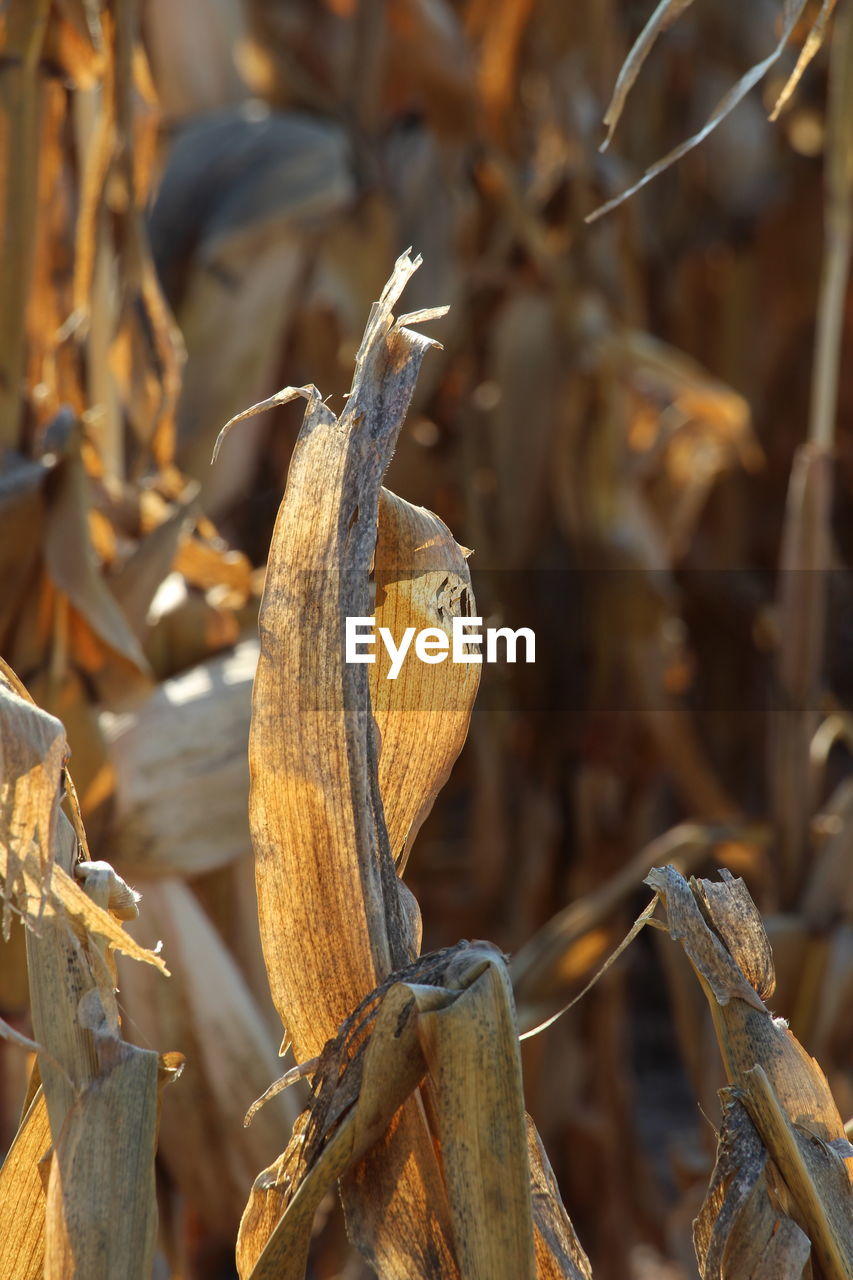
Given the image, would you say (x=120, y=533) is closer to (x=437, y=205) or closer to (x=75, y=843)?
(x=75, y=843)

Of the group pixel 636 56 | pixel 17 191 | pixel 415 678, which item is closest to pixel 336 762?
pixel 415 678

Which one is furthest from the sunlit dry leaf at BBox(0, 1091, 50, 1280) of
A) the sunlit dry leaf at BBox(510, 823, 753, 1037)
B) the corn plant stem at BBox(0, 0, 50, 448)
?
the sunlit dry leaf at BBox(510, 823, 753, 1037)

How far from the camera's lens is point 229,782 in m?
0.39

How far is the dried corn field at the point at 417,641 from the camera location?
0.65ft

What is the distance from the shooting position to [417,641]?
8.6 inches

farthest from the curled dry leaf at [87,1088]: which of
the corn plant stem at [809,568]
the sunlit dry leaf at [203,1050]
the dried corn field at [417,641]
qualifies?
the corn plant stem at [809,568]

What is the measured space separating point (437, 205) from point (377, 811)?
0.63 m

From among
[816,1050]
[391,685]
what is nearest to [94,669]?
[391,685]

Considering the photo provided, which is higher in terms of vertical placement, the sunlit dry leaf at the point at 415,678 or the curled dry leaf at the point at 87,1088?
the sunlit dry leaf at the point at 415,678

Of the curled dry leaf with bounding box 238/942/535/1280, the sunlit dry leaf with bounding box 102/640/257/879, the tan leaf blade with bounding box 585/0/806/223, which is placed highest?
the tan leaf blade with bounding box 585/0/806/223

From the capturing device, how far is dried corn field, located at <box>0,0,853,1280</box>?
20 cm

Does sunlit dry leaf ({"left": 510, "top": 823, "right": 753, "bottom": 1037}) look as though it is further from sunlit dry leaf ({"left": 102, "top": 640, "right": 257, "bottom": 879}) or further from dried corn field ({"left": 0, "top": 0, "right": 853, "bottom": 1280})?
sunlit dry leaf ({"left": 102, "top": 640, "right": 257, "bottom": 879})

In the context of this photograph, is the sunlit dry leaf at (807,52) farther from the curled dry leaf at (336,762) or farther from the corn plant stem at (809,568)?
the corn plant stem at (809,568)

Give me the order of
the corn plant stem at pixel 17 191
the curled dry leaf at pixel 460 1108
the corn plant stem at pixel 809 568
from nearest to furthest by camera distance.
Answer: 1. the curled dry leaf at pixel 460 1108
2. the corn plant stem at pixel 17 191
3. the corn plant stem at pixel 809 568
